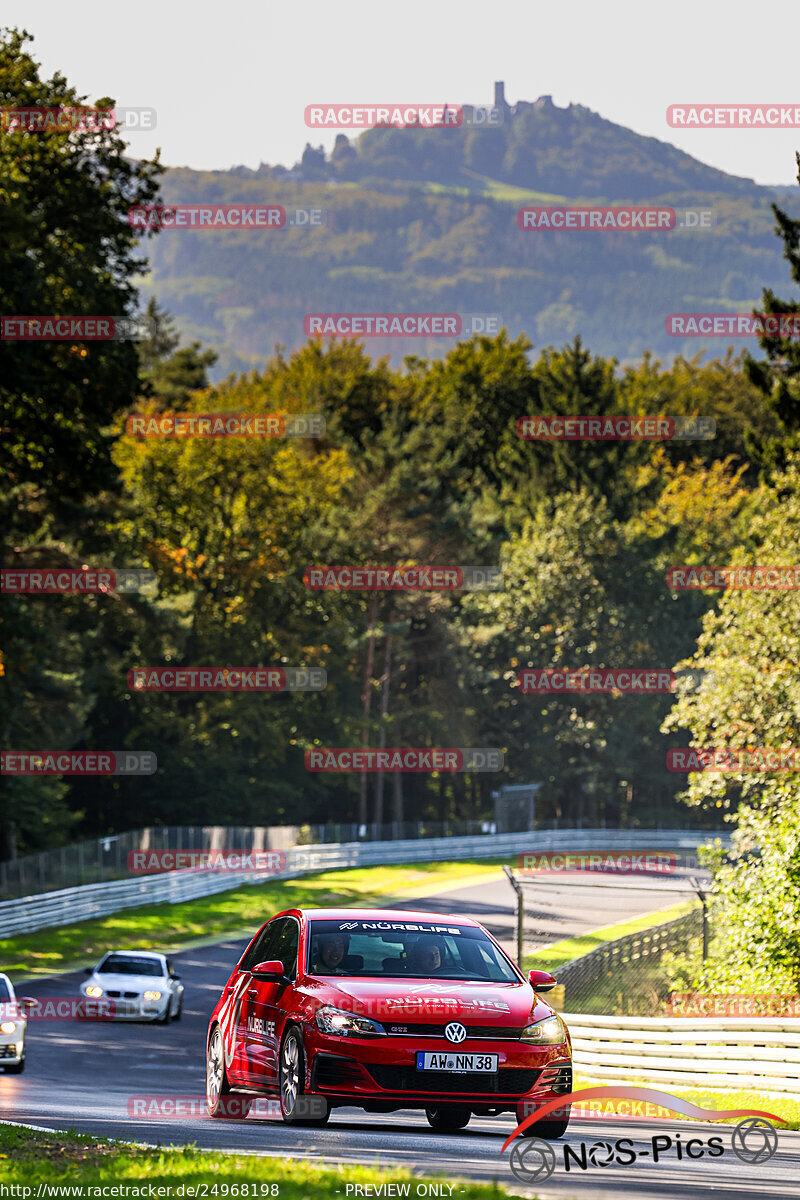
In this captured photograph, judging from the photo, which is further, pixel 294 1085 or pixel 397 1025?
pixel 294 1085

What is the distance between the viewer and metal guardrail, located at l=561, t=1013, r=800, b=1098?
13734mm

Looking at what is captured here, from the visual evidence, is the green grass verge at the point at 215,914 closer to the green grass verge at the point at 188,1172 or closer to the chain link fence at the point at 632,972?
the chain link fence at the point at 632,972

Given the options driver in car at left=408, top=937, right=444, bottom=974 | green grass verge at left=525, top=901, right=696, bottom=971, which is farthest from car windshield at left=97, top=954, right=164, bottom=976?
driver in car at left=408, top=937, right=444, bottom=974

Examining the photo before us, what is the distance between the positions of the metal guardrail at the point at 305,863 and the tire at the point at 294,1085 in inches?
1197

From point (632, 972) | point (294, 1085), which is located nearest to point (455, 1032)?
point (294, 1085)

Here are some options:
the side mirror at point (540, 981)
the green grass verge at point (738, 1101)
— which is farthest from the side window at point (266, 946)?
the green grass verge at point (738, 1101)

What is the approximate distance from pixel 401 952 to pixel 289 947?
870 millimetres

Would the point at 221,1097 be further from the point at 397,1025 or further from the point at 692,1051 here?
the point at 692,1051

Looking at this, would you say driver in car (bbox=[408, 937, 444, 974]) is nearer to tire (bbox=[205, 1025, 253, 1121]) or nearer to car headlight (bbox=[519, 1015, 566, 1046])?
car headlight (bbox=[519, 1015, 566, 1046])

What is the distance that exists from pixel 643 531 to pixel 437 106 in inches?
1868

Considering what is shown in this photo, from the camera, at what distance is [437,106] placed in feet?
108

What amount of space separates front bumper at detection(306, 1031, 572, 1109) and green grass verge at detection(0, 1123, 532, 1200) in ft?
1.62

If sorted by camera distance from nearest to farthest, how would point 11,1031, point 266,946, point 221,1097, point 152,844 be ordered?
point 266,946
point 221,1097
point 11,1031
point 152,844

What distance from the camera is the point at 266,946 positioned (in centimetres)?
1165
